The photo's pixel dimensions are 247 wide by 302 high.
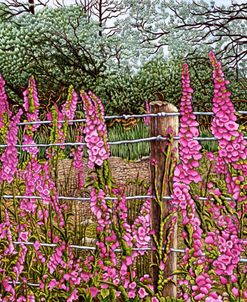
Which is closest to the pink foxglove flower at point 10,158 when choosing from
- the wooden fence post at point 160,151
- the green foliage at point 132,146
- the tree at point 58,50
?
the wooden fence post at point 160,151

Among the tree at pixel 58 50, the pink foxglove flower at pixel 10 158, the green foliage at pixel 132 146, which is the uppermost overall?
the tree at pixel 58 50

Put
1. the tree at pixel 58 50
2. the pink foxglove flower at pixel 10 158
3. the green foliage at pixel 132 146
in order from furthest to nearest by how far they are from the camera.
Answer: the tree at pixel 58 50
the green foliage at pixel 132 146
the pink foxglove flower at pixel 10 158

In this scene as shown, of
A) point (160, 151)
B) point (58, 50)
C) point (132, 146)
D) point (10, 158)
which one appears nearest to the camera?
point (160, 151)

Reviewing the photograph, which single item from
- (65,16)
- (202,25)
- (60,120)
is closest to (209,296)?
(60,120)

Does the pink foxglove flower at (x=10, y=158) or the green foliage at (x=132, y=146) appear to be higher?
the pink foxglove flower at (x=10, y=158)

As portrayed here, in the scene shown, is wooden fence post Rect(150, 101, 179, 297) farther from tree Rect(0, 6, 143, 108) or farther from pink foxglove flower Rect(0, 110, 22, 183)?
tree Rect(0, 6, 143, 108)

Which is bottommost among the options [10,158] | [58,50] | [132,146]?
[132,146]

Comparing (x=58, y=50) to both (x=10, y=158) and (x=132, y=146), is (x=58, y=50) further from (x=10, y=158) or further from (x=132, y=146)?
(x=10, y=158)

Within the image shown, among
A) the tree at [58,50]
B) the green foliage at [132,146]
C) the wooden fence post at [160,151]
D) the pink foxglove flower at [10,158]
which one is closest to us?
the wooden fence post at [160,151]

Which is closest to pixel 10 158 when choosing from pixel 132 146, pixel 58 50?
pixel 132 146

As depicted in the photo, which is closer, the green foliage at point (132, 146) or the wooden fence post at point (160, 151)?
the wooden fence post at point (160, 151)

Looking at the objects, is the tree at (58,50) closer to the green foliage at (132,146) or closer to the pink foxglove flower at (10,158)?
the green foliage at (132,146)

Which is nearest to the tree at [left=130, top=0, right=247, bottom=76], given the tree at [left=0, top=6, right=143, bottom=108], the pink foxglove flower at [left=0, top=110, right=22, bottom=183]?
the tree at [left=0, top=6, right=143, bottom=108]

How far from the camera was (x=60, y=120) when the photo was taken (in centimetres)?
412
